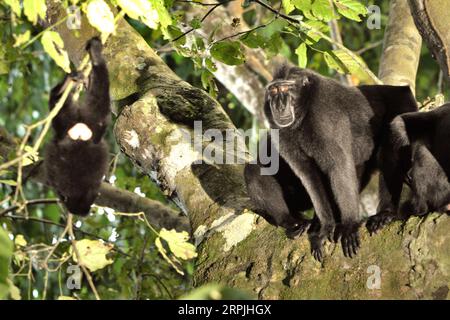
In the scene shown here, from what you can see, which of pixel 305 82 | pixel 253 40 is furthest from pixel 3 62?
pixel 305 82

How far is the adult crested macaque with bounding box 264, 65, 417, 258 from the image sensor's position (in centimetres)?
557

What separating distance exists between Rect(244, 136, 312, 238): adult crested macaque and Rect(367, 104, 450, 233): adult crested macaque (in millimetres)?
802

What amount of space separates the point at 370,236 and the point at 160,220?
11.0 feet

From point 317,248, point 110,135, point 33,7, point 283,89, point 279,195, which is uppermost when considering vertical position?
point 33,7

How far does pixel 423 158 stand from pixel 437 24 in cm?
102

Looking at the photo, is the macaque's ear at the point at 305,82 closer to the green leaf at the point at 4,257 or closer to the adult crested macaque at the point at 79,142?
the adult crested macaque at the point at 79,142

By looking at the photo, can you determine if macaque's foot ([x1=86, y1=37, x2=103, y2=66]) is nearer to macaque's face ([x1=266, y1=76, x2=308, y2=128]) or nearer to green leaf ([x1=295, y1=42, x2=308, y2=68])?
green leaf ([x1=295, y1=42, x2=308, y2=68])

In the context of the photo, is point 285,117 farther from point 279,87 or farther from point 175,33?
point 175,33

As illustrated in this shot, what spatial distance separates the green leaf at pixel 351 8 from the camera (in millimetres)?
5027

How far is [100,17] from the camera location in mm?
3316

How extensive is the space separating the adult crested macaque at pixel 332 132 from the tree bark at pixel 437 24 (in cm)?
119

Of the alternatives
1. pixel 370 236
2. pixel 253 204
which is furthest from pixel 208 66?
pixel 370 236

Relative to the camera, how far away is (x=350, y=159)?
18.4 feet

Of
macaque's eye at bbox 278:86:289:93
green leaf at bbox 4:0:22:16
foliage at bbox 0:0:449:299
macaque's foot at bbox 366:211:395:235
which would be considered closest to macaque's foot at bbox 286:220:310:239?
macaque's foot at bbox 366:211:395:235
